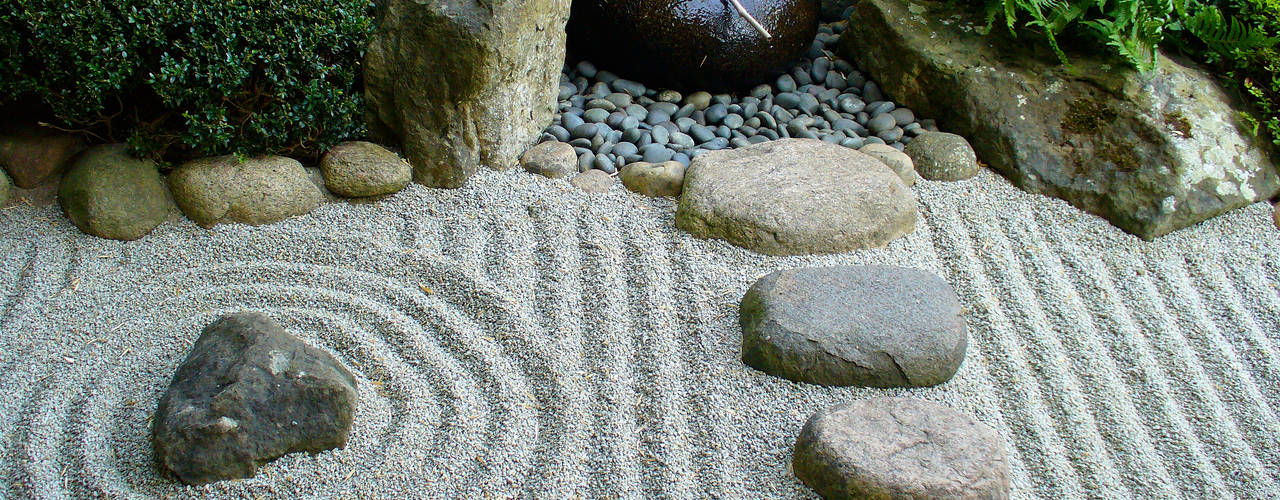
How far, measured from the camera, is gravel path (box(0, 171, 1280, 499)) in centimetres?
238

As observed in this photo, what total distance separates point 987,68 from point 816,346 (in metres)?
2.10

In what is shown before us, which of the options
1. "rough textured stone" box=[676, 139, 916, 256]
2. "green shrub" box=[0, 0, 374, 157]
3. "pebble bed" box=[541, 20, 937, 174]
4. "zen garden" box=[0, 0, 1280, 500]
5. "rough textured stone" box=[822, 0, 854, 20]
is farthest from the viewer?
"rough textured stone" box=[822, 0, 854, 20]

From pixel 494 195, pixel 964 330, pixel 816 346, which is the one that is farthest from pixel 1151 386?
pixel 494 195

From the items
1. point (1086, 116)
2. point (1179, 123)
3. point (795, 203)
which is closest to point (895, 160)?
point (795, 203)

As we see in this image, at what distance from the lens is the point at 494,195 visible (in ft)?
11.2

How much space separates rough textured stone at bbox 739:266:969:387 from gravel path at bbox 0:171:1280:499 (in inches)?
2.7

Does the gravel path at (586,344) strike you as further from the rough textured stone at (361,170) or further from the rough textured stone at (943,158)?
the rough textured stone at (943,158)

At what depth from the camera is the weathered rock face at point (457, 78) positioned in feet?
10.2

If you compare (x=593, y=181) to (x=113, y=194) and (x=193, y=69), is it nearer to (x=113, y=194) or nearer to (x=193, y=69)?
(x=193, y=69)

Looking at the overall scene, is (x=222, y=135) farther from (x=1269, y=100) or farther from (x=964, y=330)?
(x=1269, y=100)

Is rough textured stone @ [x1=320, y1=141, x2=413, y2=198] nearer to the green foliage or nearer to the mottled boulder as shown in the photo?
the mottled boulder

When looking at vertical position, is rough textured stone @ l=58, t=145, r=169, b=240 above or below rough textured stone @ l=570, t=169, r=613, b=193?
above

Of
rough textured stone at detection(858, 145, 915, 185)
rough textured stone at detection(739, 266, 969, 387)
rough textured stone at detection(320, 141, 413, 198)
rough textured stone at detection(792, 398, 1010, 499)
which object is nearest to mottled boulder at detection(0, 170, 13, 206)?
rough textured stone at detection(320, 141, 413, 198)

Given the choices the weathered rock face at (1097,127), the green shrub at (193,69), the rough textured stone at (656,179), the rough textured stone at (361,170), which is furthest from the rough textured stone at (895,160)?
the green shrub at (193,69)
